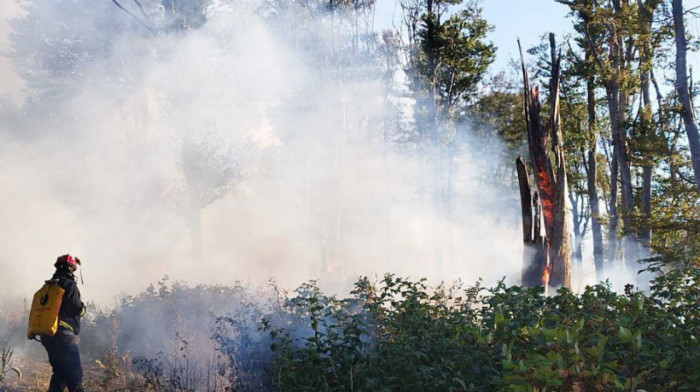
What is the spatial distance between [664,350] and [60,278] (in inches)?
259

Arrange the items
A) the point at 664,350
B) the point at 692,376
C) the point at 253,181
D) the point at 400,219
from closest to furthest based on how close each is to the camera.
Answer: the point at 692,376 < the point at 664,350 < the point at 253,181 < the point at 400,219

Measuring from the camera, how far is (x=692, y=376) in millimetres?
3152

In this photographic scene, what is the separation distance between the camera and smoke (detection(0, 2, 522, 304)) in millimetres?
19109

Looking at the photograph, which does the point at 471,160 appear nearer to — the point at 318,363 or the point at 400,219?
the point at 400,219

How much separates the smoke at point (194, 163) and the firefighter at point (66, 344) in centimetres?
740

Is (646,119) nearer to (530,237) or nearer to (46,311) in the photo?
(530,237)

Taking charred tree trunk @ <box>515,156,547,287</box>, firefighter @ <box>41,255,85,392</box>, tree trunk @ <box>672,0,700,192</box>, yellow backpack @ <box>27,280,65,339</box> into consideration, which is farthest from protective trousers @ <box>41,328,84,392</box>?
tree trunk @ <box>672,0,700,192</box>

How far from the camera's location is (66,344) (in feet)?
23.4

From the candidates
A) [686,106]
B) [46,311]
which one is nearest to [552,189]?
[686,106]

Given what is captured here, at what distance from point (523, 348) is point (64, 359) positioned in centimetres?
581

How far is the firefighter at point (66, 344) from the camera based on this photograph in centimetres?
712

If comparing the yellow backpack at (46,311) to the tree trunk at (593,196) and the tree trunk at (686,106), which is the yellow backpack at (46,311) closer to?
the tree trunk at (686,106)

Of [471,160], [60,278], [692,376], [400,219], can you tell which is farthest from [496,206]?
[692,376]

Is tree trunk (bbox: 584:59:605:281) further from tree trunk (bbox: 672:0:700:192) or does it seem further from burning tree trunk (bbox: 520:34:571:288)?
burning tree trunk (bbox: 520:34:571:288)
